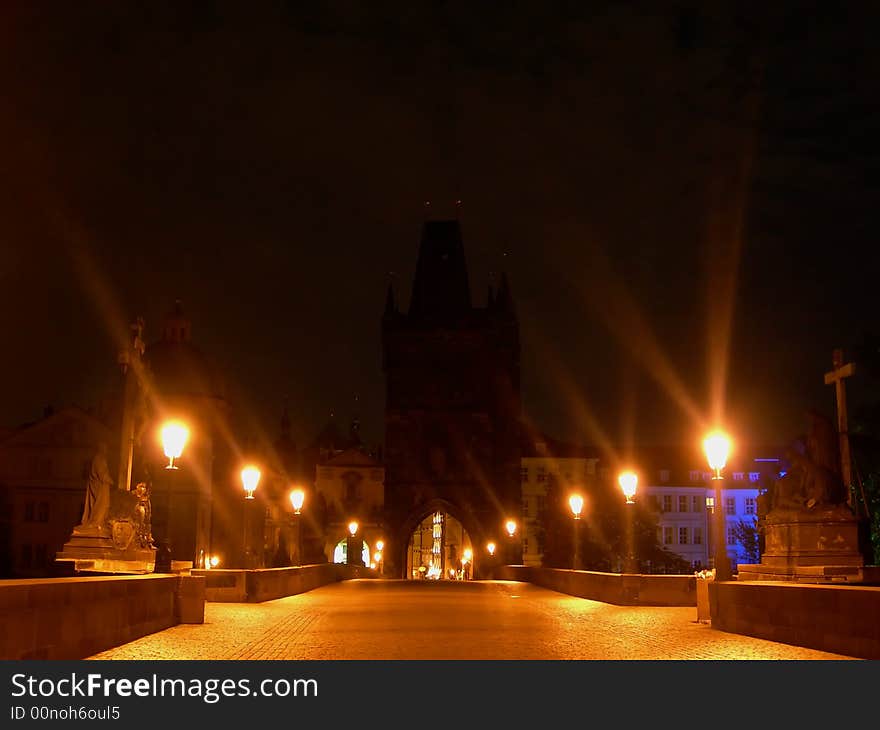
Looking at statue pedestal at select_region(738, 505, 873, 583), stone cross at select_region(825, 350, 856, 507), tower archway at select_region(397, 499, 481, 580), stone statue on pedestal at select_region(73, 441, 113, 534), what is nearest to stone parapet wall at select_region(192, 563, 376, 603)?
stone statue on pedestal at select_region(73, 441, 113, 534)

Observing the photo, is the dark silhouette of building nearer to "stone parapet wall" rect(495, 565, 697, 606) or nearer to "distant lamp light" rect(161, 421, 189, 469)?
"stone parapet wall" rect(495, 565, 697, 606)

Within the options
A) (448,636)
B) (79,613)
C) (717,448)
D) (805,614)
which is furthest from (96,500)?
(805,614)

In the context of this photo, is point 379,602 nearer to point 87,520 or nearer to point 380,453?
point 87,520

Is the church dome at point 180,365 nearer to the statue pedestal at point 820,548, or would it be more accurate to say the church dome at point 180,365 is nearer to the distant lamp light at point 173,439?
the distant lamp light at point 173,439

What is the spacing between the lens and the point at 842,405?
20.3m

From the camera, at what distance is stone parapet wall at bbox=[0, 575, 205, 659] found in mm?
9336

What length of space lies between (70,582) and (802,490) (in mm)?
12530

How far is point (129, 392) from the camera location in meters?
19.2

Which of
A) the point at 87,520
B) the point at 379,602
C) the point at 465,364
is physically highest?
the point at 465,364

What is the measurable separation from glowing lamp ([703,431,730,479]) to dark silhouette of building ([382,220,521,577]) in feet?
188
